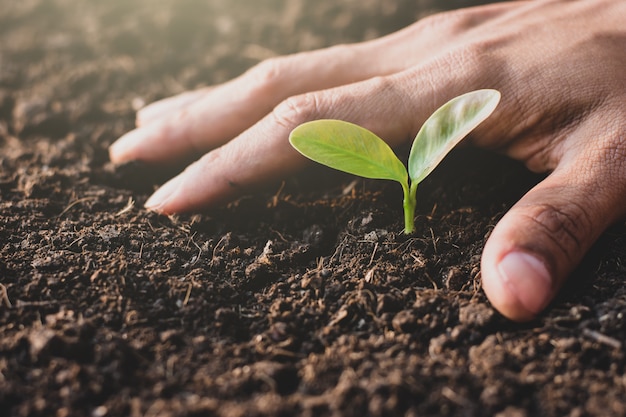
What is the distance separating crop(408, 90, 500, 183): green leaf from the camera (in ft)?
3.61

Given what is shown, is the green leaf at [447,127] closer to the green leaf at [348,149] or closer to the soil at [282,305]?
the green leaf at [348,149]

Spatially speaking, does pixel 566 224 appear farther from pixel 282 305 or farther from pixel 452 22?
pixel 452 22

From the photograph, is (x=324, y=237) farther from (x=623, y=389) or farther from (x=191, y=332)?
(x=623, y=389)

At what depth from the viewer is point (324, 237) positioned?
4.50 ft

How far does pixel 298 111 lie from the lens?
4.85ft

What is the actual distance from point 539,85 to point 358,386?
928 mm

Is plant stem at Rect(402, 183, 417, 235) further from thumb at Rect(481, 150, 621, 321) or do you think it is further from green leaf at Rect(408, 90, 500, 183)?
thumb at Rect(481, 150, 621, 321)

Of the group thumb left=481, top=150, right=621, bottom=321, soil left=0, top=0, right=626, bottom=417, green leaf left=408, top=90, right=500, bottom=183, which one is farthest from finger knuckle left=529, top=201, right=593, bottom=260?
green leaf left=408, top=90, right=500, bottom=183

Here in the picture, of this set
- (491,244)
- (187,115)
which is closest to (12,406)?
(491,244)

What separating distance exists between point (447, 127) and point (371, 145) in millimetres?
176

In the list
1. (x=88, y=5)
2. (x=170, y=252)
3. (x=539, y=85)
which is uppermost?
(x=88, y=5)

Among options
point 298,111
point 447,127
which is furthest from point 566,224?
point 298,111

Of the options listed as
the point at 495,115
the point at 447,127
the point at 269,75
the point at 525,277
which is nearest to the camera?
the point at 525,277

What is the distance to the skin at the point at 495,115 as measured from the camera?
42.1 inches
